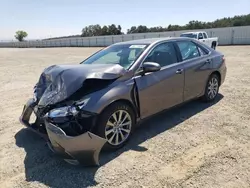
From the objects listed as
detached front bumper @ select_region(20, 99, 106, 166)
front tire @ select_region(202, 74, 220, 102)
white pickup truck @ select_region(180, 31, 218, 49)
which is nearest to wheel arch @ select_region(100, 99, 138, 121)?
detached front bumper @ select_region(20, 99, 106, 166)

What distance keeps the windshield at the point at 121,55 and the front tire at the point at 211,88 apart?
6.54 feet

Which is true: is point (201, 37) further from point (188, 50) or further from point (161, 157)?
point (161, 157)

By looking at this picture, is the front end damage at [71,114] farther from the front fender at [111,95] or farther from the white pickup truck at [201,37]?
the white pickup truck at [201,37]

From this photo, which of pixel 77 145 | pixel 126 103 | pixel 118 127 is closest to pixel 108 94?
pixel 126 103

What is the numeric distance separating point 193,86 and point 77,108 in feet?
8.77

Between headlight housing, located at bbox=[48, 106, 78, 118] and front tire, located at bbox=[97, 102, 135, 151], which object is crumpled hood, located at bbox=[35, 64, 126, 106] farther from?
front tire, located at bbox=[97, 102, 135, 151]

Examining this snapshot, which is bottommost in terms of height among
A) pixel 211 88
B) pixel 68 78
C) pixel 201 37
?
pixel 211 88

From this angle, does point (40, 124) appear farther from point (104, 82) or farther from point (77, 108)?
point (104, 82)

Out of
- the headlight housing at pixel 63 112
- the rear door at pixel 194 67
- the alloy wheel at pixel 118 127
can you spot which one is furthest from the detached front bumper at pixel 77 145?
the rear door at pixel 194 67

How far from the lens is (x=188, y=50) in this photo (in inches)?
201

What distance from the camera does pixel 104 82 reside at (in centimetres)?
359

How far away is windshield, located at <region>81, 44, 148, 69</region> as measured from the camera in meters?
4.16

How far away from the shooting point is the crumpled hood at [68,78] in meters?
3.45

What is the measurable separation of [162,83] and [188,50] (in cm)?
129
